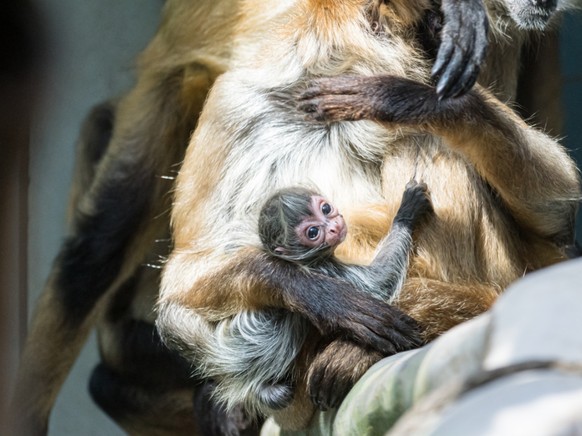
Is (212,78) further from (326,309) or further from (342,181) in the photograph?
(326,309)

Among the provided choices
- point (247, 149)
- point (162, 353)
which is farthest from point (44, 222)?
point (247, 149)

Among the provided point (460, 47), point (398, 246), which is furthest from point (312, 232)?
point (460, 47)

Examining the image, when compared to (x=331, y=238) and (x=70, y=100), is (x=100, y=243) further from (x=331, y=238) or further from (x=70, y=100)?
(x=331, y=238)

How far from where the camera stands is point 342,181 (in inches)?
159

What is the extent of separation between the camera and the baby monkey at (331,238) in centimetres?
361

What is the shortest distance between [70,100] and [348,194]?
441 cm

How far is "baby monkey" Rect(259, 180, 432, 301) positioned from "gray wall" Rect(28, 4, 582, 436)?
4233 mm

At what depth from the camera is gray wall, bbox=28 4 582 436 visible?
771 centimetres

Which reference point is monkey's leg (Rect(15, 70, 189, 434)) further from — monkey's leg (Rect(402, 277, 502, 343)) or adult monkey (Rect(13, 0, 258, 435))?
monkey's leg (Rect(402, 277, 502, 343))

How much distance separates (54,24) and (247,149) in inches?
161

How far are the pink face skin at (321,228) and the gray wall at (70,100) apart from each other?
4380 mm

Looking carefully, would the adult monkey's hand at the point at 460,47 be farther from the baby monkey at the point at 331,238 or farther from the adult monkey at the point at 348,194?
the baby monkey at the point at 331,238

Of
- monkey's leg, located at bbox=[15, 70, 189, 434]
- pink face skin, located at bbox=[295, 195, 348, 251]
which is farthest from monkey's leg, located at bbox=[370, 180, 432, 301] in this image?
monkey's leg, located at bbox=[15, 70, 189, 434]

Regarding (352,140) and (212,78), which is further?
(212,78)
